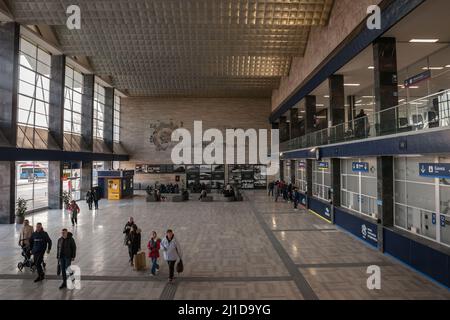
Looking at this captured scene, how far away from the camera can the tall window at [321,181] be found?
17062 mm

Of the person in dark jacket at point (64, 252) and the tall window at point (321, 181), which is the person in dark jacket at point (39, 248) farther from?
the tall window at point (321, 181)

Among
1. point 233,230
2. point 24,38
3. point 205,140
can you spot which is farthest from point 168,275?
point 205,140

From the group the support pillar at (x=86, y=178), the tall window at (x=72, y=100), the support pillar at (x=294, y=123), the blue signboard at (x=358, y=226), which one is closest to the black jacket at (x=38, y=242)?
the blue signboard at (x=358, y=226)

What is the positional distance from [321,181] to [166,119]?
21.4 m

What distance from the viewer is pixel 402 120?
8.47 meters

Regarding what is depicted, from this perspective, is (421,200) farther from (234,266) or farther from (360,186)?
(234,266)

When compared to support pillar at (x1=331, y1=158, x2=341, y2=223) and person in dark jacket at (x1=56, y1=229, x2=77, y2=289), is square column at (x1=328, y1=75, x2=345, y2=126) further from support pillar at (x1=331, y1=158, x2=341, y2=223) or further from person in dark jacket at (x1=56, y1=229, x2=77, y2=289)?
person in dark jacket at (x1=56, y1=229, x2=77, y2=289)

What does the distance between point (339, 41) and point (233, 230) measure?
407 inches

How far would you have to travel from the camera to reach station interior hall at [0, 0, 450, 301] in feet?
24.6

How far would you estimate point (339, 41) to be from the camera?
45.6 feet

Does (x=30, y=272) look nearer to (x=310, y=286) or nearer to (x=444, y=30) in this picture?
(x=310, y=286)

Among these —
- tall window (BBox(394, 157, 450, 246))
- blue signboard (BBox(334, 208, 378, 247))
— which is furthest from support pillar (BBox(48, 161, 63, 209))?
tall window (BBox(394, 157, 450, 246))

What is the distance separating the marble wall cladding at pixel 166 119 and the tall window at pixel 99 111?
13.4 ft

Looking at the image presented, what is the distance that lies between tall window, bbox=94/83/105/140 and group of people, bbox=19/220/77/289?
22265 mm
